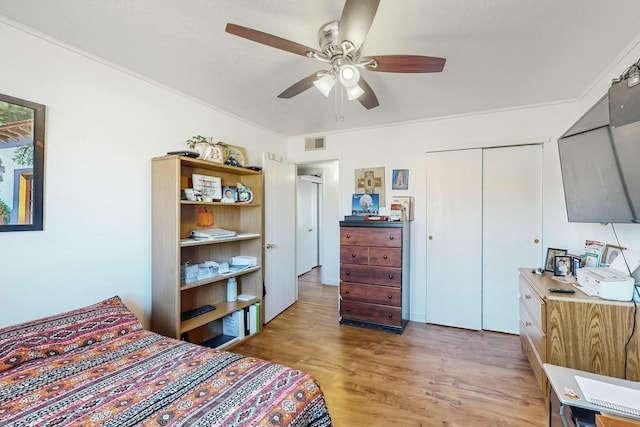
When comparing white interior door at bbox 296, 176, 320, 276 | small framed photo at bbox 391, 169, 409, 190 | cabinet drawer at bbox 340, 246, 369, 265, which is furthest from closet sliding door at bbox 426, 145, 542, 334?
white interior door at bbox 296, 176, 320, 276

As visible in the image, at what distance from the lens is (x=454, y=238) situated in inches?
125

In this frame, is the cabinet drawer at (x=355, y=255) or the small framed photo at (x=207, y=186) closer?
the small framed photo at (x=207, y=186)

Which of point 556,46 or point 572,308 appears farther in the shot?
point 556,46

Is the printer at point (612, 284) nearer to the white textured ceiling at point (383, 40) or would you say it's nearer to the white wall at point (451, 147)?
the white wall at point (451, 147)

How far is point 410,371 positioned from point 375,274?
1.01 m

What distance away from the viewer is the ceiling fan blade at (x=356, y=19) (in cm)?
115

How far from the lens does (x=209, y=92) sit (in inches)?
101

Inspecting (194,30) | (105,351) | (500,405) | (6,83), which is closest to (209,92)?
(194,30)

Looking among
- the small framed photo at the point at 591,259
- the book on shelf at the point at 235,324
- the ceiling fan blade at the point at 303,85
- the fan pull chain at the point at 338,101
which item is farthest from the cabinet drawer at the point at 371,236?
the ceiling fan blade at the point at 303,85

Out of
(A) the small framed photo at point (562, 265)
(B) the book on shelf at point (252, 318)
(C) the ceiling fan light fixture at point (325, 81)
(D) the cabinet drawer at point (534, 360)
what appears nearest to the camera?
(C) the ceiling fan light fixture at point (325, 81)

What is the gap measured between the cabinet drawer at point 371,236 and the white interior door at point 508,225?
3.35 ft

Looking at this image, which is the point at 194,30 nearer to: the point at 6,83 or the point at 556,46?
the point at 6,83

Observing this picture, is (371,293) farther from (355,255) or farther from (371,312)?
(355,255)

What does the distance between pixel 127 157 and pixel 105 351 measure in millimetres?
1397
